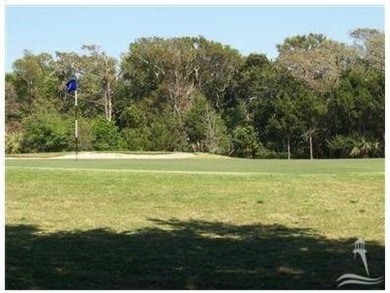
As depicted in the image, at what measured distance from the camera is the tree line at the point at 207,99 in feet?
107

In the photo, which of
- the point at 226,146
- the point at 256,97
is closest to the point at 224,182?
the point at 226,146

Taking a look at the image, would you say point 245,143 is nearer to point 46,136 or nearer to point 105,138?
point 105,138

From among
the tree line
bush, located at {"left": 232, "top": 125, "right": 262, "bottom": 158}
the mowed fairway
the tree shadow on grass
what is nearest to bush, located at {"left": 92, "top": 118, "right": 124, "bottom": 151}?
the tree line

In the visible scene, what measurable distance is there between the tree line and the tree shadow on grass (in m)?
25.7

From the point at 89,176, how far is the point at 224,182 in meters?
2.70

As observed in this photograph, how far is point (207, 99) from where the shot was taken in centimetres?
3919

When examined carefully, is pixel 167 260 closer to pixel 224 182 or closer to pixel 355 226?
pixel 355 226

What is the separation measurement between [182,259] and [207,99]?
33.6 m

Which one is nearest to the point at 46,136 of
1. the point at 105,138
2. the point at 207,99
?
the point at 105,138

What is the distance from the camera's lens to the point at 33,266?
5562mm

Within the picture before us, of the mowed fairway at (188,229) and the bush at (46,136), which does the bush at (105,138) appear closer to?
the bush at (46,136)

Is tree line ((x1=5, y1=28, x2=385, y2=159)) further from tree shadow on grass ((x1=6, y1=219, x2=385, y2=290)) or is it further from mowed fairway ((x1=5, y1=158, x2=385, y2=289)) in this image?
tree shadow on grass ((x1=6, y1=219, x2=385, y2=290))

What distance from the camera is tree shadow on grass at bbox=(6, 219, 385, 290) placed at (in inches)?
198

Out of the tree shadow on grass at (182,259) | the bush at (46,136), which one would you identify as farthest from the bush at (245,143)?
the tree shadow on grass at (182,259)
